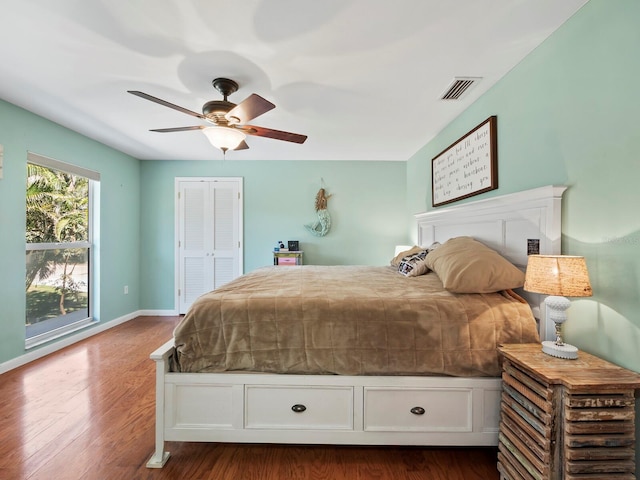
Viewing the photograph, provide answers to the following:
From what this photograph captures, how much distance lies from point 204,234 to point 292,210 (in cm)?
139

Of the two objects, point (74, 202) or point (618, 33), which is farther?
point (74, 202)

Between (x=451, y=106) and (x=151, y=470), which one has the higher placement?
(x=451, y=106)

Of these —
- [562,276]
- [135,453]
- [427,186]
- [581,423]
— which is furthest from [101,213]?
[581,423]

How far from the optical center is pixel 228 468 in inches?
58.9

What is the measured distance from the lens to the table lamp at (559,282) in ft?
4.02

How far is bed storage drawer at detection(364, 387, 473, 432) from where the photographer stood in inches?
59.7

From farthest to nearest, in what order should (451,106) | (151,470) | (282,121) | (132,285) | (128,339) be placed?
(132,285) < (128,339) < (282,121) < (451,106) < (151,470)

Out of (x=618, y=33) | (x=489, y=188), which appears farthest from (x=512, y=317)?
(x=618, y=33)

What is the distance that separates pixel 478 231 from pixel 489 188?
→ 35 centimetres

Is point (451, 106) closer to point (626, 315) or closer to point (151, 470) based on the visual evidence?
point (626, 315)

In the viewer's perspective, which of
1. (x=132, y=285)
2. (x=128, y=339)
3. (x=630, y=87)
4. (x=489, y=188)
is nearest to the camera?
(x=630, y=87)

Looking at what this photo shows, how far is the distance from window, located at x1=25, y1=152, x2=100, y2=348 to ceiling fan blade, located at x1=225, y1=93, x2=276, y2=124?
2.30 meters

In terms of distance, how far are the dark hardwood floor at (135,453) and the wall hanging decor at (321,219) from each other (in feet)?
9.26

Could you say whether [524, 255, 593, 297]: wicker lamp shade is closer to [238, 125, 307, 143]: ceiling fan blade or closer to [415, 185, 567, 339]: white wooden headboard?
[415, 185, 567, 339]: white wooden headboard
